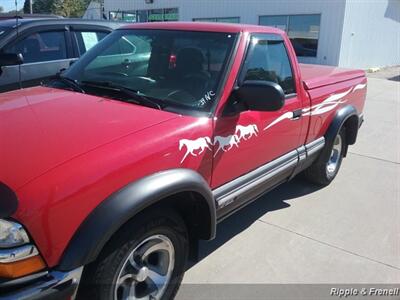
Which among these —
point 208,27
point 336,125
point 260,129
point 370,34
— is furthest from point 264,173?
point 370,34

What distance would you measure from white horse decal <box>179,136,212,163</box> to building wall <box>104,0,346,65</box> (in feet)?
50.3

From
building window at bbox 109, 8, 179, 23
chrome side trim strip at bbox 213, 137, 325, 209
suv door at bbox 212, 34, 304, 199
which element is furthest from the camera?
building window at bbox 109, 8, 179, 23

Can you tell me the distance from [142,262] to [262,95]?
1.33 metres

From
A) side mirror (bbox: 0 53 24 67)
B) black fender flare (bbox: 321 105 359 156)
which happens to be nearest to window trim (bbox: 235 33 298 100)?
black fender flare (bbox: 321 105 359 156)

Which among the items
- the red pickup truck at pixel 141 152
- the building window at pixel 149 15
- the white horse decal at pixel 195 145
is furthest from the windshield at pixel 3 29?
the building window at pixel 149 15

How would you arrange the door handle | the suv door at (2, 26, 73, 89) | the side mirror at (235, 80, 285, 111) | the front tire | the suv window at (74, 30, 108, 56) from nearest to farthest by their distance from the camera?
the front tire
the side mirror at (235, 80, 285, 111)
the door handle
the suv door at (2, 26, 73, 89)
the suv window at (74, 30, 108, 56)

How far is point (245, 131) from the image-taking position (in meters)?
2.97

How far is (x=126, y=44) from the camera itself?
3.46 metres

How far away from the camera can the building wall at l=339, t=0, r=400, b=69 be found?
1677 cm

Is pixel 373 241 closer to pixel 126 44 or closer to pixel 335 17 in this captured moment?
pixel 126 44

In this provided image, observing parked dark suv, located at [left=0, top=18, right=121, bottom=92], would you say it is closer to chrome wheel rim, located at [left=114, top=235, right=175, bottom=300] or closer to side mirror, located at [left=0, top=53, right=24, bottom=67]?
side mirror, located at [left=0, top=53, right=24, bottom=67]

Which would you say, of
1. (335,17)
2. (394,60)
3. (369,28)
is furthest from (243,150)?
(394,60)

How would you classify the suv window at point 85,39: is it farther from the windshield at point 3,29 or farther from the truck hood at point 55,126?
the truck hood at point 55,126

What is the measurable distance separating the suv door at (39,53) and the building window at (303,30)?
44.0 feet
